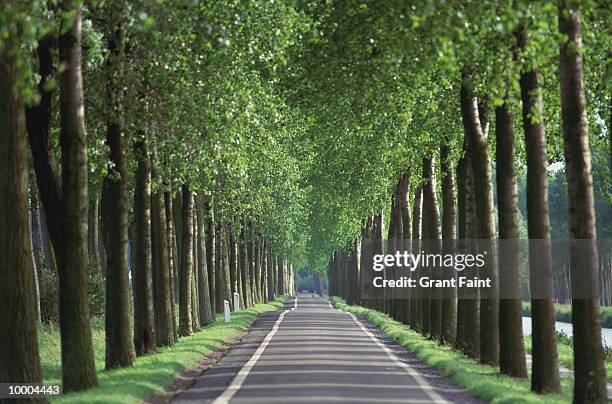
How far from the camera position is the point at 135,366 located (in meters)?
23.3

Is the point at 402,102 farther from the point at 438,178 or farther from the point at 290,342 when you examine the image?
the point at 438,178

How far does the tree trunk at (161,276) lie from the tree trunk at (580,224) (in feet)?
52.2

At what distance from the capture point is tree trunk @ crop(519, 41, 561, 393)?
769 inches

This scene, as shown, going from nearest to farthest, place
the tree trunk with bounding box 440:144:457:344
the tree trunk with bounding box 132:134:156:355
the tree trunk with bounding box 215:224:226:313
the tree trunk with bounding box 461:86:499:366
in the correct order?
the tree trunk with bounding box 461:86:499:366 → the tree trunk with bounding box 132:134:156:355 → the tree trunk with bounding box 440:144:457:344 → the tree trunk with bounding box 215:224:226:313

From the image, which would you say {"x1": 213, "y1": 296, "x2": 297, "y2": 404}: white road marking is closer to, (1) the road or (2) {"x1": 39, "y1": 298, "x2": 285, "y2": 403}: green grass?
(1) the road

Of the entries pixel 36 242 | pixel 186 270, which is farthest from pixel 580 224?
pixel 36 242

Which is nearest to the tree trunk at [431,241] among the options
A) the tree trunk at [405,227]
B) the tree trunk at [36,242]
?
the tree trunk at [405,227]

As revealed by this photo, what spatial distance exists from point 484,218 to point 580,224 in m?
9.20

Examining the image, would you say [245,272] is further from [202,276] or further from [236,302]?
[202,276]

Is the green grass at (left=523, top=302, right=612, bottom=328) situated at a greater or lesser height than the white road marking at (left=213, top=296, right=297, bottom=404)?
lesser

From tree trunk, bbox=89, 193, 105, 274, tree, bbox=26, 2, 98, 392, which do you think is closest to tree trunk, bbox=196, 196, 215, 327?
tree trunk, bbox=89, 193, 105, 274

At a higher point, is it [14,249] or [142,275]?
[14,249]

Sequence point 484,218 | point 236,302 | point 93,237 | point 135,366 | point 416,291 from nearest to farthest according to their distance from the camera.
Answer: point 135,366
point 484,218
point 93,237
point 416,291
point 236,302

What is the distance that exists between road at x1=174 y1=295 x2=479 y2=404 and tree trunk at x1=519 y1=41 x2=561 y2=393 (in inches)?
56.9
